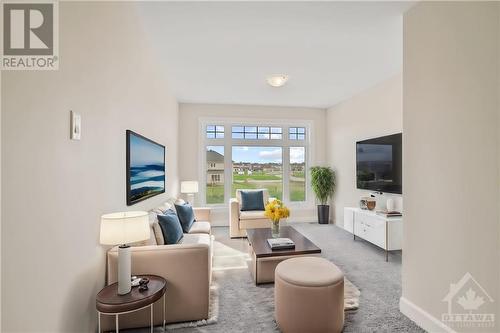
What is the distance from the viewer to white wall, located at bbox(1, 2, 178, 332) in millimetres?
1099

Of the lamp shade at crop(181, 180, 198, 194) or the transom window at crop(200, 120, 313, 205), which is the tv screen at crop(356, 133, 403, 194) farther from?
the lamp shade at crop(181, 180, 198, 194)

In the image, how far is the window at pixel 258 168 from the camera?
5.89 meters

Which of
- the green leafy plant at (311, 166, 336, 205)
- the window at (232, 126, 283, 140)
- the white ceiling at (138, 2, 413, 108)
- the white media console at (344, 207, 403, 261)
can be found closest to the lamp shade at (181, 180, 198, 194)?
the window at (232, 126, 283, 140)

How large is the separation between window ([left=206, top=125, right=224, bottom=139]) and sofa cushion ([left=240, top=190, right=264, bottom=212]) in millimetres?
1575

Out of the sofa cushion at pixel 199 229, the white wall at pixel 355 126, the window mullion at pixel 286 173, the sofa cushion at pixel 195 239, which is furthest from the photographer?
the window mullion at pixel 286 173

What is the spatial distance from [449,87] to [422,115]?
0.29m

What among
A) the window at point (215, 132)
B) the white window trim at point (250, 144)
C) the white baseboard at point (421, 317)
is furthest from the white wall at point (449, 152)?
the window at point (215, 132)

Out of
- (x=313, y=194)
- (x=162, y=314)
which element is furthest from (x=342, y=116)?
(x=162, y=314)

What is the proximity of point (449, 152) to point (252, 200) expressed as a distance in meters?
3.55

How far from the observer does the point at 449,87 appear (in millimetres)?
1831

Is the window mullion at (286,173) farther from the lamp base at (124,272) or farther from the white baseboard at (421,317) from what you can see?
the lamp base at (124,272)

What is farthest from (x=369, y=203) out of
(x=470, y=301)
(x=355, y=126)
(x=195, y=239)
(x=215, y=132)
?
(x=215, y=132)

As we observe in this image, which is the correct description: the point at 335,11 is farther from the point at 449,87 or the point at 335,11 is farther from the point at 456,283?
the point at 456,283

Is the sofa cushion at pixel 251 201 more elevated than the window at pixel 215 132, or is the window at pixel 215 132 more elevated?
the window at pixel 215 132
